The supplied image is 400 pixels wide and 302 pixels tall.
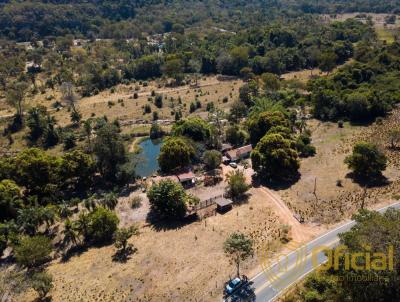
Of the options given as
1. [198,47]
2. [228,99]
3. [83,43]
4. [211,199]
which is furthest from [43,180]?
[83,43]

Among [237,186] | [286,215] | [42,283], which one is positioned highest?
[42,283]

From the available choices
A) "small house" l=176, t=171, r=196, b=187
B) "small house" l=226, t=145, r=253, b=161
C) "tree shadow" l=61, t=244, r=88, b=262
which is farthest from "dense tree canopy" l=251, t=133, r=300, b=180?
"tree shadow" l=61, t=244, r=88, b=262

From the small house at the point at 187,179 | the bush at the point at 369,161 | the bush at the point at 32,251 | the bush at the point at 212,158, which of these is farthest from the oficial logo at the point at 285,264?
the bush at the point at 32,251

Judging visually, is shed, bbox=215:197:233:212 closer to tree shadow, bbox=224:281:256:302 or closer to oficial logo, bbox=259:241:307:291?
oficial logo, bbox=259:241:307:291

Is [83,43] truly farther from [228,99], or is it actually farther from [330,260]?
[330,260]

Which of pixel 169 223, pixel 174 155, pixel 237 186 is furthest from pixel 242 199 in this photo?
pixel 174 155

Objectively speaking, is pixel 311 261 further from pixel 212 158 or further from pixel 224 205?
pixel 212 158
